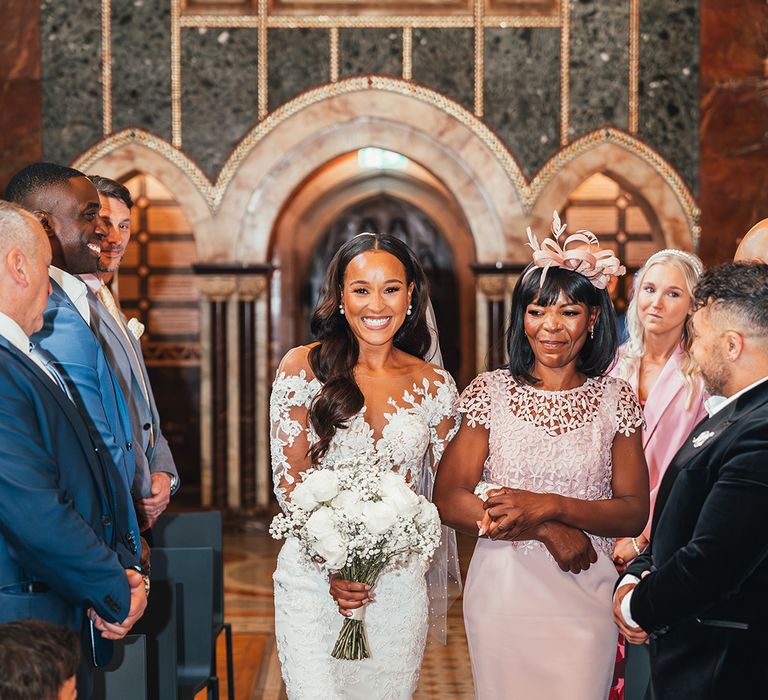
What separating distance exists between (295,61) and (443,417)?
22.4 feet

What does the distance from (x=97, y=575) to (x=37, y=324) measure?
2.17ft

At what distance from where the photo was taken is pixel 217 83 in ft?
31.7

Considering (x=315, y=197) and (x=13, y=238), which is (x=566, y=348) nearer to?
(x=13, y=238)

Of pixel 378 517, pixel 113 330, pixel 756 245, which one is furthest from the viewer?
→ pixel 756 245

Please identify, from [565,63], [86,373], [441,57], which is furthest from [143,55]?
[86,373]

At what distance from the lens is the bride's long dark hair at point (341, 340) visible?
3.40 meters

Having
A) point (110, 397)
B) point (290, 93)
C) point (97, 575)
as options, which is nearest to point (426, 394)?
point (110, 397)

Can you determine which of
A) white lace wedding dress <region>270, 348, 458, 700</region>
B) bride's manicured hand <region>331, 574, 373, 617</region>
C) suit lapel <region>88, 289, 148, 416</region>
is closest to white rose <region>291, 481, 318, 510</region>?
bride's manicured hand <region>331, 574, 373, 617</region>

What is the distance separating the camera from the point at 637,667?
3557 millimetres

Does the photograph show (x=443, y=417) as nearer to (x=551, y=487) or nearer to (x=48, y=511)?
(x=551, y=487)

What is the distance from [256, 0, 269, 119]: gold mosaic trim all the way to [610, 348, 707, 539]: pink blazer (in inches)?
242

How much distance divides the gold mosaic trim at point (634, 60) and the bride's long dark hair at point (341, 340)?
259 inches

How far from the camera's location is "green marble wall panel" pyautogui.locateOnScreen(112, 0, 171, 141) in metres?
9.63

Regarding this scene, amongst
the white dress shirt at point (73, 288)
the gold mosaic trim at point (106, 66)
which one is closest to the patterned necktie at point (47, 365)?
the white dress shirt at point (73, 288)
